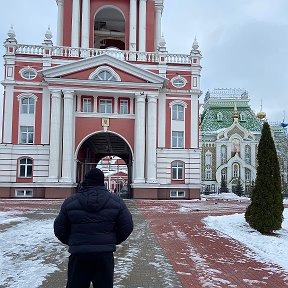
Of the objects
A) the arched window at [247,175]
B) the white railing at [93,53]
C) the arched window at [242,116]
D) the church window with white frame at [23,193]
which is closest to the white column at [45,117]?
the white railing at [93,53]

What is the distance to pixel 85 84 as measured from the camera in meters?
30.6

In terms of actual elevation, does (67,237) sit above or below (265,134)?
below

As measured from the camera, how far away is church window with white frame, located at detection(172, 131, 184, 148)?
1293 inches

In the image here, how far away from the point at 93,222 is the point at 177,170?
1124 inches

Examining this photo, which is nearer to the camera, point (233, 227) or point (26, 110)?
point (233, 227)

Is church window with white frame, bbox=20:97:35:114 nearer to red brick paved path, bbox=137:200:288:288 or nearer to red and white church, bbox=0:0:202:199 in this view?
red and white church, bbox=0:0:202:199

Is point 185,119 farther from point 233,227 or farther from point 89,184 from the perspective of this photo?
point 89,184

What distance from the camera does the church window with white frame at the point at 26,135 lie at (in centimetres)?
3147

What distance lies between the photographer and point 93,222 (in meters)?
4.14

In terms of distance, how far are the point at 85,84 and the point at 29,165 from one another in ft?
23.6

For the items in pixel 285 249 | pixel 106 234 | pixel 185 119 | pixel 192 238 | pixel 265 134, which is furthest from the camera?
pixel 185 119

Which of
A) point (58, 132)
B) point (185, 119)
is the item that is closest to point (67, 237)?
point (58, 132)

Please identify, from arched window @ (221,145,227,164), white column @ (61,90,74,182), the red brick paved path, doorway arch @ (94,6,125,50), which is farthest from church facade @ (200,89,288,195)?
the red brick paved path

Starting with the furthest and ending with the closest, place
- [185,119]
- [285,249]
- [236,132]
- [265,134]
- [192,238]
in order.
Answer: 1. [236,132]
2. [185,119]
3. [265,134]
4. [192,238]
5. [285,249]
